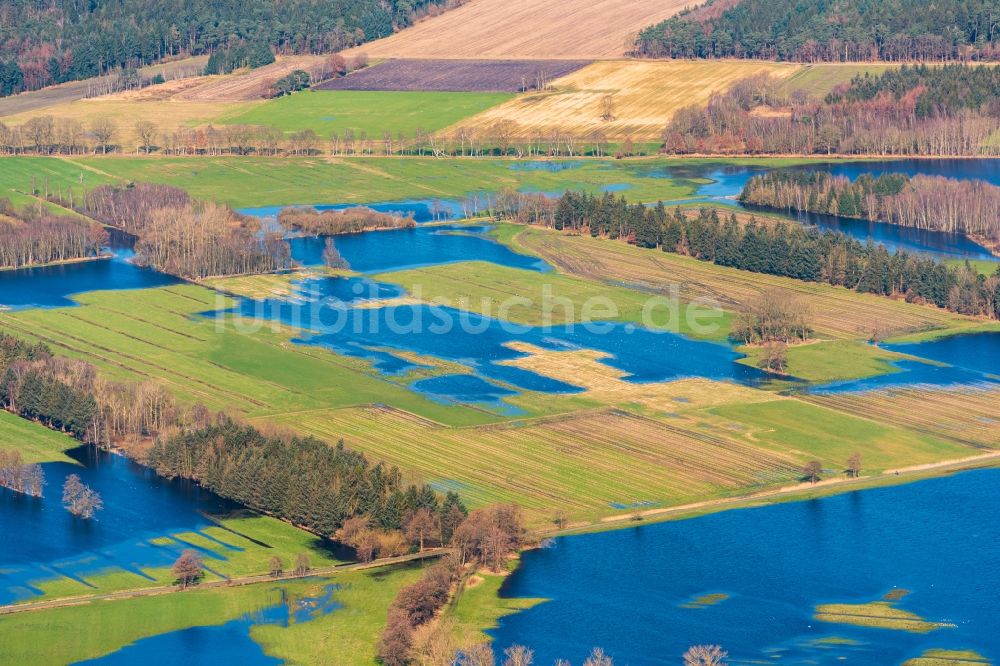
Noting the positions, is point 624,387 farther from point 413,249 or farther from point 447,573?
point 413,249

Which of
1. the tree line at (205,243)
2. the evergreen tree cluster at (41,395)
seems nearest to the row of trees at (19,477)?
the evergreen tree cluster at (41,395)

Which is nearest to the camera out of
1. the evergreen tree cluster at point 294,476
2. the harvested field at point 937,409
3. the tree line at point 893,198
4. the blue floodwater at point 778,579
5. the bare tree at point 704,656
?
the bare tree at point 704,656

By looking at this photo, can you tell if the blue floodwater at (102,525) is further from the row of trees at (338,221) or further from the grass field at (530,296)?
the row of trees at (338,221)

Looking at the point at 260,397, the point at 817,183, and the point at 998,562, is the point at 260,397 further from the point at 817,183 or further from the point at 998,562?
the point at 817,183

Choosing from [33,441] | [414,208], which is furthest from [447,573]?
[414,208]

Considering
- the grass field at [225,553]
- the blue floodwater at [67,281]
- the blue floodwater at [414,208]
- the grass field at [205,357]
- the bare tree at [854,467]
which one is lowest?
the grass field at [225,553]

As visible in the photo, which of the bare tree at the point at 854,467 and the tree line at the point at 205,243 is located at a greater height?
the tree line at the point at 205,243
